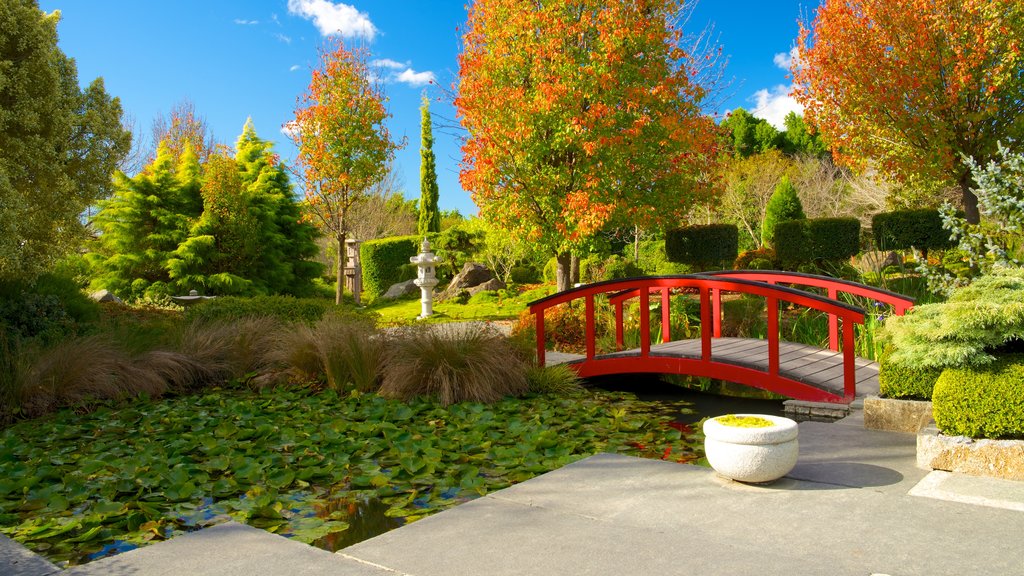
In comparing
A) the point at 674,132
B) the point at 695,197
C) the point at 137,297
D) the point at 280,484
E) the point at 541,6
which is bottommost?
the point at 280,484

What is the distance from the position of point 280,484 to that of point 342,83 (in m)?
15.1

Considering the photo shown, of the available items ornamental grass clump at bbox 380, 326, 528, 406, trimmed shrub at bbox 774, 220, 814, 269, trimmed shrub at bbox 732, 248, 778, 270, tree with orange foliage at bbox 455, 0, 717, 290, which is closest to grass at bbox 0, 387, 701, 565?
ornamental grass clump at bbox 380, 326, 528, 406

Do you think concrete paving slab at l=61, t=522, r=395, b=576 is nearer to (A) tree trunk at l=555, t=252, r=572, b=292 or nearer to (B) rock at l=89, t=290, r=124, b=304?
(A) tree trunk at l=555, t=252, r=572, b=292

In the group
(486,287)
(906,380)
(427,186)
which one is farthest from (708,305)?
(427,186)

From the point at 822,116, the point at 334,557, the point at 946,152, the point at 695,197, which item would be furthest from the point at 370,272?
the point at 334,557

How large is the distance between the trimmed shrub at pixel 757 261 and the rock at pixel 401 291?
32.1 feet

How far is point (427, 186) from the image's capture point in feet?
84.8

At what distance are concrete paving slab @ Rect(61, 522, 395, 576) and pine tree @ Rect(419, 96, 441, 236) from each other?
21.8 metres

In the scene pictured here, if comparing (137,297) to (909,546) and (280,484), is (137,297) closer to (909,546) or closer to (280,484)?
(280,484)

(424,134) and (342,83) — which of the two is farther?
(424,134)

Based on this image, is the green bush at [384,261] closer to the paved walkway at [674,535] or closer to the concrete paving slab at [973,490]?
the paved walkway at [674,535]

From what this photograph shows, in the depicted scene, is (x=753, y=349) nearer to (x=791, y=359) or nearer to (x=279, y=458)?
(x=791, y=359)

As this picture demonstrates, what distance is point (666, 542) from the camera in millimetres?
3150

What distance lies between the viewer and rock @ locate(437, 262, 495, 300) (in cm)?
2025
